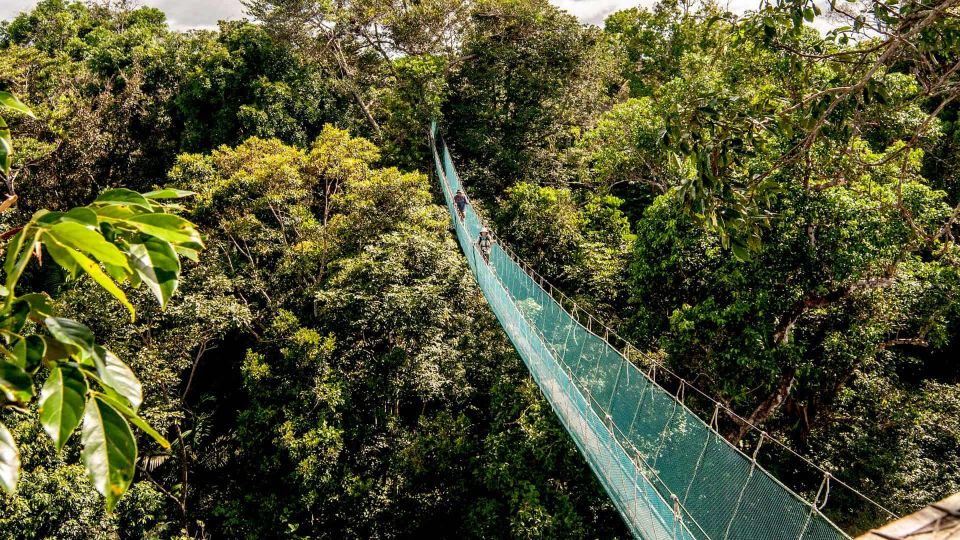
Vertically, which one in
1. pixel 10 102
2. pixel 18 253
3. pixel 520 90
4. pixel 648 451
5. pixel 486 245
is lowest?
pixel 648 451

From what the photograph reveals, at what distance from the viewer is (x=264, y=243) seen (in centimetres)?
760

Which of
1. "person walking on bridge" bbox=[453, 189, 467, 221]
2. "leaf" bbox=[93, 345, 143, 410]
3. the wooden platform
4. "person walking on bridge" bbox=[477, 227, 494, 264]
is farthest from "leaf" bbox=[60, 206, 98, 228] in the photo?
"person walking on bridge" bbox=[453, 189, 467, 221]

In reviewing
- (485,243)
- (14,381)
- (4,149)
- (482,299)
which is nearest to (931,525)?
(14,381)

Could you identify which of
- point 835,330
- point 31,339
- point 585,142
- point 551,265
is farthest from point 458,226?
Result: point 31,339

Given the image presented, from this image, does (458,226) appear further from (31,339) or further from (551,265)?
(31,339)

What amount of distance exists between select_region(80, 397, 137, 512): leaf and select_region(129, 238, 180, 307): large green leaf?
0.37 feet

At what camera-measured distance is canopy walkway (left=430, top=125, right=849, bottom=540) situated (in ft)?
9.68

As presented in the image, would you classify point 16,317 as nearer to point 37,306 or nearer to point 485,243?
point 37,306

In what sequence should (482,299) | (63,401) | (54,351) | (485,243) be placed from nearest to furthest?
(63,401), (54,351), (485,243), (482,299)

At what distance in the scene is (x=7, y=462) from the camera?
48 cm

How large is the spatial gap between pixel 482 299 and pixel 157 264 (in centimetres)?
667

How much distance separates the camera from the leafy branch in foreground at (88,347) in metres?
0.47

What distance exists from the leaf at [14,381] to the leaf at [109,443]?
0.08m

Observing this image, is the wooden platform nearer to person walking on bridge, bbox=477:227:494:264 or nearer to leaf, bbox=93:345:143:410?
leaf, bbox=93:345:143:410
